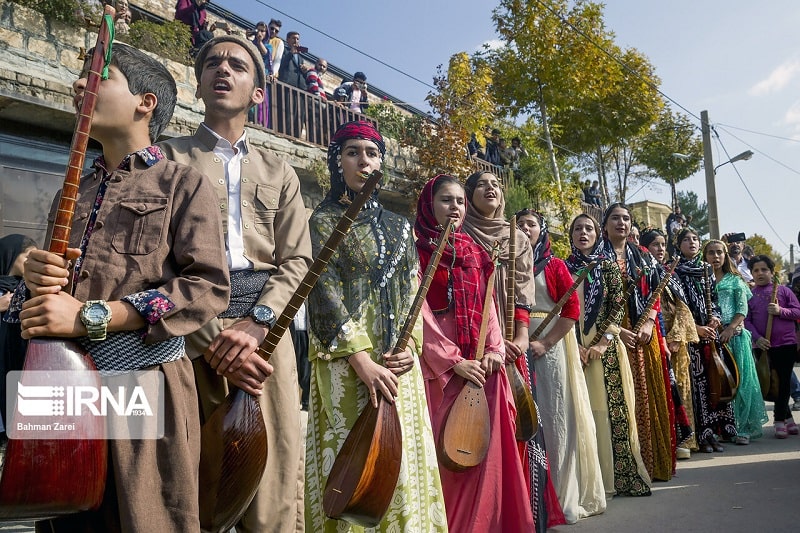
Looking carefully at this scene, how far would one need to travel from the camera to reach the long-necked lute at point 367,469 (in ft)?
7.59

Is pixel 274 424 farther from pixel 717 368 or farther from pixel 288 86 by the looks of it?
pixel 288 86

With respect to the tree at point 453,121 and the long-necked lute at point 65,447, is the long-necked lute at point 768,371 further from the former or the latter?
the long-necked lute at point 65,447

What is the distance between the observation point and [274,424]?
2.16 metres

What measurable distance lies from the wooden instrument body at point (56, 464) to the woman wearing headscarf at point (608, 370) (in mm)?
3877

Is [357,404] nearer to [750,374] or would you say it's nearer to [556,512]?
[556,512]

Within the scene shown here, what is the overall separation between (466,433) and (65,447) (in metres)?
2.04

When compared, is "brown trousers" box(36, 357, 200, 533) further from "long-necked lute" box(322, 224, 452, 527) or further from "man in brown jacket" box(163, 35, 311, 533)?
"long-necked lute" box(322, 224, 452, 527)

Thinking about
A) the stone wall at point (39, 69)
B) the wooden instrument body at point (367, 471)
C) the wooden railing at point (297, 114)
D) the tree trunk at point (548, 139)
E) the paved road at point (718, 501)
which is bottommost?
the paved road at point (718, 501)

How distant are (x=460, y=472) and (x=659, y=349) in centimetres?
302

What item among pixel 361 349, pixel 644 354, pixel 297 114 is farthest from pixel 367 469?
pixel 297 114

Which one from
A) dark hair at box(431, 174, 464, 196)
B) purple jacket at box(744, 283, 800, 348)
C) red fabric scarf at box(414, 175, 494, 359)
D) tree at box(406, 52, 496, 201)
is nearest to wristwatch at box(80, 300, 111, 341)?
red fabric scarf at box(414, 175, 494, 359)

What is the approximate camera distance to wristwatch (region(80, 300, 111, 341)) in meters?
1.48

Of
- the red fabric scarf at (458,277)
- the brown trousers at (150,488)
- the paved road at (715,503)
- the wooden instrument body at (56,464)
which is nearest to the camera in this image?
the wooden instrument body at (56,464)

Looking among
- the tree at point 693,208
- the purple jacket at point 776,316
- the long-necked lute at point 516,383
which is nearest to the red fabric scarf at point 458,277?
the long-necked lute at point 516,383
